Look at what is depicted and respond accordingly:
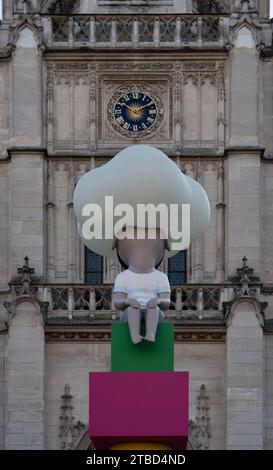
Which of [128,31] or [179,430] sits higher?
[128,31]

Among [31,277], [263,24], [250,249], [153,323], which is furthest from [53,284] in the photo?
[153,323]

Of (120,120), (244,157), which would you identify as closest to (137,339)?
(244,157)

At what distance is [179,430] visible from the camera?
2180 centimetres

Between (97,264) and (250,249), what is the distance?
2.41 m

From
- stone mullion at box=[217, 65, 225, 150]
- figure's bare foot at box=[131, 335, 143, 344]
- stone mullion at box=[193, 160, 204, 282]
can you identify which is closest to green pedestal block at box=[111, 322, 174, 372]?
figure's bare foot at box=[131, 335, 143, 344]

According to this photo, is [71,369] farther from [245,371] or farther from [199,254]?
[199,254]

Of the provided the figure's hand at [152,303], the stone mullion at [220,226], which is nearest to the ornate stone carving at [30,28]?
the stone mullion at [220,226]

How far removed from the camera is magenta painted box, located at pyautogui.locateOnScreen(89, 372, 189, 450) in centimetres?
2173

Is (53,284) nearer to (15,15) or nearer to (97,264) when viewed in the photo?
(97,264)

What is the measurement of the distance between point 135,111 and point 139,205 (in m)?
15.6

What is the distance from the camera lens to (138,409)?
2175cm

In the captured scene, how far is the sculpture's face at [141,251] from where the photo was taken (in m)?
22.9

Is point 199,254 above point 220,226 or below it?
below

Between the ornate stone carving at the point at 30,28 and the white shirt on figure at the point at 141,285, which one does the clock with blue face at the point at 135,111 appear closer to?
the ornate stone carving at the point at 30,28
